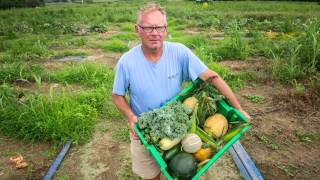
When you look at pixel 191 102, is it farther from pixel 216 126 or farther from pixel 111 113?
pixel 111 113

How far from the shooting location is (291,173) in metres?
3.71

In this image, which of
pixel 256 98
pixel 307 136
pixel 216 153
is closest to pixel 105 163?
pixel 216 153

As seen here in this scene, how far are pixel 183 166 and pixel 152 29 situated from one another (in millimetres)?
1006

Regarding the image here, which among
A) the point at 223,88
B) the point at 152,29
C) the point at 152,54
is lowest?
the point at 223,88

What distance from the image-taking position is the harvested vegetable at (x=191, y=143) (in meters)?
2.19

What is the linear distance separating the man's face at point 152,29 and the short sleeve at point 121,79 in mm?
281

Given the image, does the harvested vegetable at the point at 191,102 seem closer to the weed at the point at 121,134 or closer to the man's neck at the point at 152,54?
the man's neck at the point at 152,54

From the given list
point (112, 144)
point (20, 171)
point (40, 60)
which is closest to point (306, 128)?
point (112, 144)

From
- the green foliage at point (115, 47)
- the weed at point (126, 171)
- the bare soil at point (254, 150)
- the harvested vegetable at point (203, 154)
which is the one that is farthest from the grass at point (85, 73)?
the harvested vegetable at point (203, 154)

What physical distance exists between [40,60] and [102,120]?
424cm

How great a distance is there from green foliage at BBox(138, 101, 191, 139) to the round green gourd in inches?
5.7

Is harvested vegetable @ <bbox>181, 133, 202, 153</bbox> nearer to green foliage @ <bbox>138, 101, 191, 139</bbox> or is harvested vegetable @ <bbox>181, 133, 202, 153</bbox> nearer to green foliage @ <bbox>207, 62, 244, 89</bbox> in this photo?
green foliage @ <bbox>138, 101, 191, 139</bbox>

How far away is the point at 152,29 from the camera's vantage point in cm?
246

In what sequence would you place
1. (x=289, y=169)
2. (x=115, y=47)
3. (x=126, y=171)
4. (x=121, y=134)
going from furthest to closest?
(x=115, y=47), (x=121, y=134), (x=126, y=171), (x=289, y=169)
